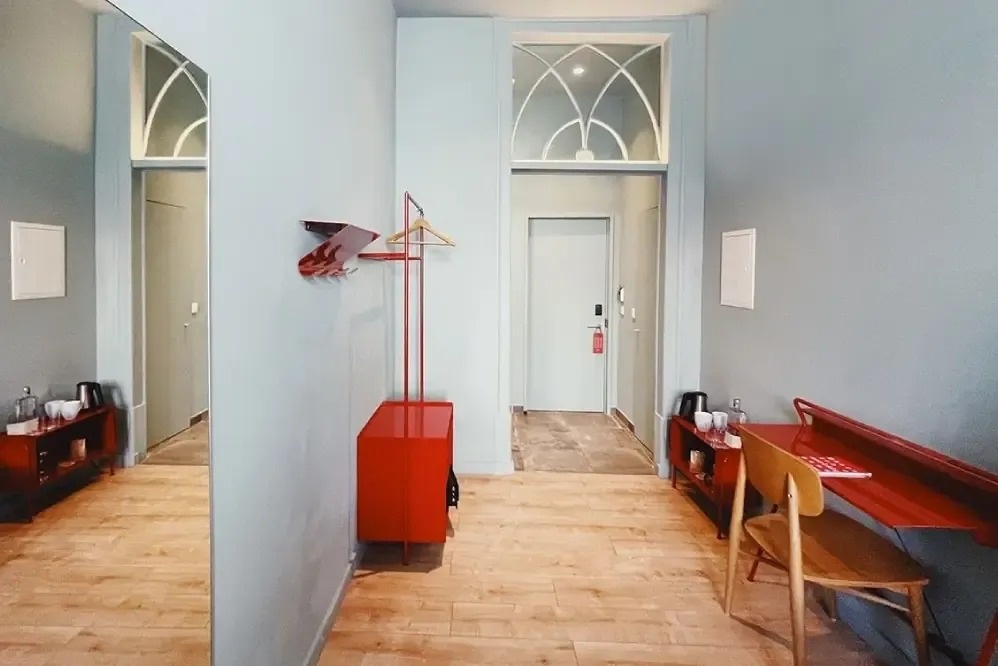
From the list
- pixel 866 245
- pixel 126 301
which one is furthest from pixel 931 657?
pixel 126 301

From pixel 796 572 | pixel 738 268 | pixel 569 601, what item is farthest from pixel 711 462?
pixel 796 572

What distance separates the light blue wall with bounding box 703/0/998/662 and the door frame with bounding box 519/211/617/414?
2.41 meters

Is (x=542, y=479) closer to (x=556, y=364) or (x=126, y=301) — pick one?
(x=556, y=364)

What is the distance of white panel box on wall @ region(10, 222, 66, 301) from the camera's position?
0.74 meters

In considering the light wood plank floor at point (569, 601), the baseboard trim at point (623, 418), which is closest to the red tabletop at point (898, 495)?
the light wood plank floor at point (569, 601)

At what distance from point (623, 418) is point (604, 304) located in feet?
3.61

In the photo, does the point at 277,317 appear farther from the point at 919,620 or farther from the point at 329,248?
the point at 919,620

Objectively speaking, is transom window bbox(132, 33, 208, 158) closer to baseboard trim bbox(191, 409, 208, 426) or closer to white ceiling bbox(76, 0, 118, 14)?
white ceiling bbox(76, 0, 118, 14)

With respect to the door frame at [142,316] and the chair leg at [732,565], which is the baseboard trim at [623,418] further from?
the door frame at [142,316]

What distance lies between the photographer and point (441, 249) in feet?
14.5

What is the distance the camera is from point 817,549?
2.24m

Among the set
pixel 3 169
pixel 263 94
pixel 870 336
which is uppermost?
pixel 263 94

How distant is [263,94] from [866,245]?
222 cm

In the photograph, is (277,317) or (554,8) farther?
(554,8)
